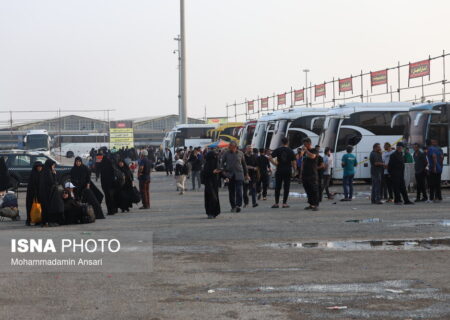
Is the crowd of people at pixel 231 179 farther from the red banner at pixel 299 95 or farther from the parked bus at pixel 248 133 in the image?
the red banner at pixel 299 95

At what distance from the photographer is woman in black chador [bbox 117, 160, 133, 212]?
72.6ft

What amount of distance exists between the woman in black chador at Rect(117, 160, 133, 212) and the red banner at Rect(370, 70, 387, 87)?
25100 mm

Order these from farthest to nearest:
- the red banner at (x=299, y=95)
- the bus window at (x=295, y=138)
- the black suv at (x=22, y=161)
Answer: the red banner at (x=299, y=95) → the bus window at (x=295, y=138) → the black suv at (x=22, y=161)

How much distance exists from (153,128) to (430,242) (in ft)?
373

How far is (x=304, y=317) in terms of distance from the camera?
788 cm

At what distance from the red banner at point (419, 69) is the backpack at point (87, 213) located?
24.0 m

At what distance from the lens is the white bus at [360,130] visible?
3422 cm

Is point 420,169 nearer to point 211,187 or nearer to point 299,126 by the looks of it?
point 211,187

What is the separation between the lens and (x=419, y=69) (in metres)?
40.1

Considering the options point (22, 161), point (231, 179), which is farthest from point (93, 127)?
point (231, 179)

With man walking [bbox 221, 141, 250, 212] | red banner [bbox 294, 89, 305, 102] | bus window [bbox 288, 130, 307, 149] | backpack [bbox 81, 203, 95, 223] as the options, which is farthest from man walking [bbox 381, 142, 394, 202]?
red banner [bbox 294, 89, 305, 102]

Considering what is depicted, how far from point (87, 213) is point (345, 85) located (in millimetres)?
33154

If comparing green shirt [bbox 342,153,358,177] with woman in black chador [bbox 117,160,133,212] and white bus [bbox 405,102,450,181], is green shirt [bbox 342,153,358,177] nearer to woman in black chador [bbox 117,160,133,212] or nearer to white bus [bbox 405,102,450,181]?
white bus [bbox 405,102,450,181]

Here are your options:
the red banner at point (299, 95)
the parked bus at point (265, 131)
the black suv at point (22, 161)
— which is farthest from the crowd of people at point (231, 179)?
the red banner at point (299, 95)
